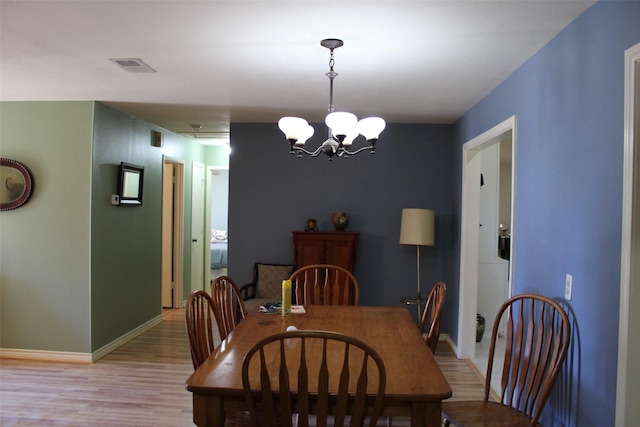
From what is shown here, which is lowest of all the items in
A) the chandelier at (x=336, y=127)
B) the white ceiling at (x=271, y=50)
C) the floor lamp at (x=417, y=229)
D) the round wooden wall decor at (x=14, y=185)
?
the floor lamp at (x=417, y=229)

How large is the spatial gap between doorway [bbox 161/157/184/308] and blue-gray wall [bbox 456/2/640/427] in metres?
4.64

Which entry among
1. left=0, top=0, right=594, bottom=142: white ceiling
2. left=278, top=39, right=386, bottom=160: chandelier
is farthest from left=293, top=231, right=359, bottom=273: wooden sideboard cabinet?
left=278, top=39, right=386, bottom=160: chandelier

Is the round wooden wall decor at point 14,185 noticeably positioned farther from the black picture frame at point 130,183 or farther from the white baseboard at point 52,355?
the white baseboard at point 52,355

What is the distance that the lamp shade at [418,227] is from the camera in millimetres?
4477

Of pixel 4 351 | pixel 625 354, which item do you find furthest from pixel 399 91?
pixel 4 351

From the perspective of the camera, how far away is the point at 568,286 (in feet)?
7.34

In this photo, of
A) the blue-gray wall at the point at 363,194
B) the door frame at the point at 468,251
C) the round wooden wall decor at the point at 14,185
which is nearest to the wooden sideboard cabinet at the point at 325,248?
the blue-gray wall at the point at 363,194

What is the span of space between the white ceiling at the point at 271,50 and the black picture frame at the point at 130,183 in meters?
0.67

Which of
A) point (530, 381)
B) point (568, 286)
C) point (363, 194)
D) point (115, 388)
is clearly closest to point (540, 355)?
point (530, 381)

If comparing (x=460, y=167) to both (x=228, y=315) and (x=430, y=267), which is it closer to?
(x=430, y=267)

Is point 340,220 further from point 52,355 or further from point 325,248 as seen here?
point 52,355

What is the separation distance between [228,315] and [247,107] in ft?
7.10

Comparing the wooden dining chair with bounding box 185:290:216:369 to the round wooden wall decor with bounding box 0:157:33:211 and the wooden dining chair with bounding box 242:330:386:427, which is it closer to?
the wooden dining chair with bounding box 242:330:386:427

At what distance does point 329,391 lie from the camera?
164 centimetres
